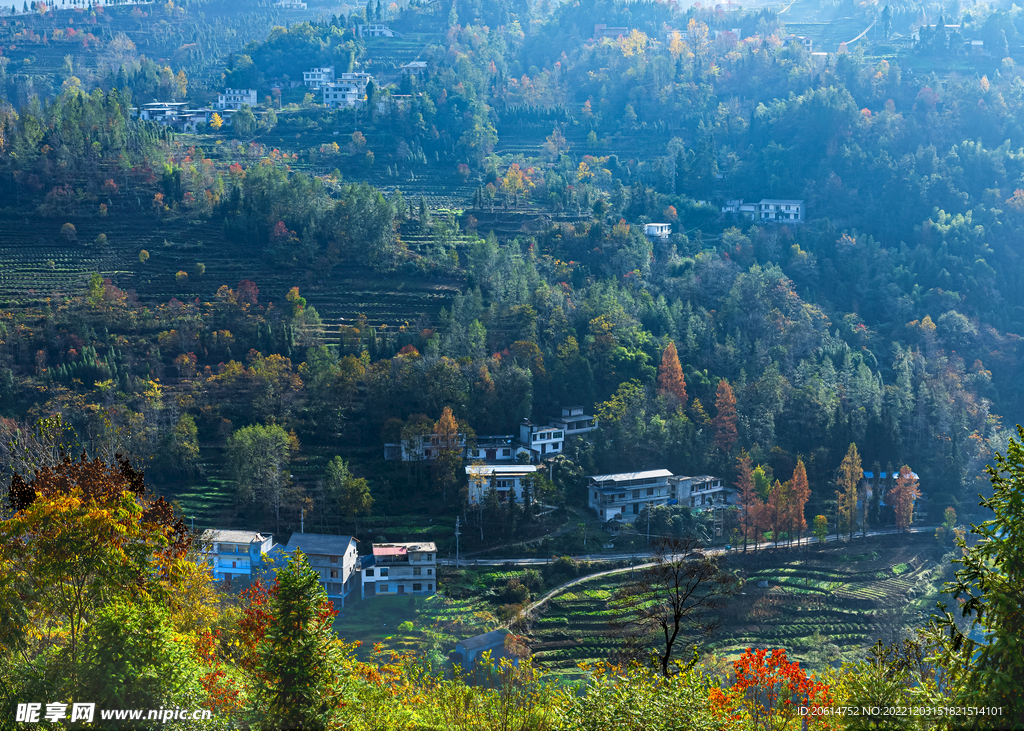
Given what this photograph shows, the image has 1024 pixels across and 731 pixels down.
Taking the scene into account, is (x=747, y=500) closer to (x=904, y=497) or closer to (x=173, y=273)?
(x=904, y=497)

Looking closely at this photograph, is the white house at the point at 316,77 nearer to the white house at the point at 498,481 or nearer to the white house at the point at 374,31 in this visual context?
the white house at the point at 374,31

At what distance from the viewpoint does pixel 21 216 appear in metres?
47.9

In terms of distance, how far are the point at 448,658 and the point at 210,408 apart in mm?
15025

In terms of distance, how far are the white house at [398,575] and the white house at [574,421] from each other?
9063mm

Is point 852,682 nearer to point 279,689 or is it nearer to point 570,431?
point 279,689

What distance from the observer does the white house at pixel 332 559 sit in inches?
1170

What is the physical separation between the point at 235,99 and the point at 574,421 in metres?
45.1

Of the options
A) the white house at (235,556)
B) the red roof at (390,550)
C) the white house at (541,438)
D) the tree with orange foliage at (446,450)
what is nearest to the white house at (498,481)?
the tree with orange foliage at (446,450)

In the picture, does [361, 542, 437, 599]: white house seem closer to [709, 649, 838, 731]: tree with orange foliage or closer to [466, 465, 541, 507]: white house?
[466, 465, 541, 507]: white house

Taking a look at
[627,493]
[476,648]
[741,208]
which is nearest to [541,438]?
[627,493]

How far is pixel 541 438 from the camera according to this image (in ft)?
121

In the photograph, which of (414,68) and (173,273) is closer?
(173,273)

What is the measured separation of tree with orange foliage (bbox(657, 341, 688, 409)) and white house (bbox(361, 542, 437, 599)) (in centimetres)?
1292

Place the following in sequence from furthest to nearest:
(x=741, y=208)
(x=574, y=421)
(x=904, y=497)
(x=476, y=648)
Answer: (x=741, y=208) < (x=574, y=421) < (x=904, y=497) < (x=476, y=648)
